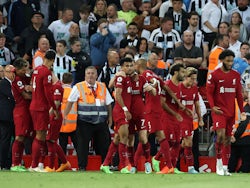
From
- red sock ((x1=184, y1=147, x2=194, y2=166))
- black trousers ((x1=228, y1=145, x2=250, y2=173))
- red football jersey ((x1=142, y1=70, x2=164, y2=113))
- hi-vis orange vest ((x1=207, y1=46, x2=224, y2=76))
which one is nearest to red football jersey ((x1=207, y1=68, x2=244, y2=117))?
red football jersey ((x1=142, y1=70, x2=164, y2=113))

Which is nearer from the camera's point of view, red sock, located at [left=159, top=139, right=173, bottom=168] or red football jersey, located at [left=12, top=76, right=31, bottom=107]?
red sock, located at [left=159, top=139, right=173, bottom=168]

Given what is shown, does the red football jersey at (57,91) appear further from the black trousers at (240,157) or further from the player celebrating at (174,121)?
the black trousers at (240,157)

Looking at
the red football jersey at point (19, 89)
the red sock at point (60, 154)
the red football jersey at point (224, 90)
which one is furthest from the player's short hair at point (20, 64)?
the red football jersey at point (224, 90)

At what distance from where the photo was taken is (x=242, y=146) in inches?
950

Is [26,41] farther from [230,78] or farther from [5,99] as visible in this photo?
[230,78]

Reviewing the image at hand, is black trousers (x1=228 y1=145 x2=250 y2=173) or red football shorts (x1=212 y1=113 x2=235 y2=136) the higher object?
red football shorts (x1=212 y1=113 x2=235 y2=136)

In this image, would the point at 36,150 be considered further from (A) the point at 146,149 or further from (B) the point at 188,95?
(B) the point at 188,95

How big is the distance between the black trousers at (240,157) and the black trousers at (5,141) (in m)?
4.75

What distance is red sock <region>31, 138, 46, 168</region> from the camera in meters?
23.0

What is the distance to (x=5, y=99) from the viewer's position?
23.9 metres

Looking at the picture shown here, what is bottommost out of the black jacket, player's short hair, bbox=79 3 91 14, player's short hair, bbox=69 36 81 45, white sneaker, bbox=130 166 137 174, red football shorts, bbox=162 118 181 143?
white sneaker, bbox=130 166 137 174

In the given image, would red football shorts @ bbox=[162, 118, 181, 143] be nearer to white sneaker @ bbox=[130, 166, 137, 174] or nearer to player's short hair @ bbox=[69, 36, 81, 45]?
white sneaker @ bbox=[130, 166, 137, 174]

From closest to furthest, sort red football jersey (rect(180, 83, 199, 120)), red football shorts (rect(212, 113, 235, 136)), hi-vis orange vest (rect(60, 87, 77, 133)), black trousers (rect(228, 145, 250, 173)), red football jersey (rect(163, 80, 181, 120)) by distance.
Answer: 1. red football shorts (rect(212, 113, 235, 136))
2. red football jersey (rect(163, 80, 181, 120))
3. red football jersey (rect(180, 83, 199, 120))
4. black trousers (rect(228, 145, 250, 173))
5. hi-vis orange vest (rect(60, 87, 77, 133))

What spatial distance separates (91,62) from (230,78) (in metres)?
5.96
